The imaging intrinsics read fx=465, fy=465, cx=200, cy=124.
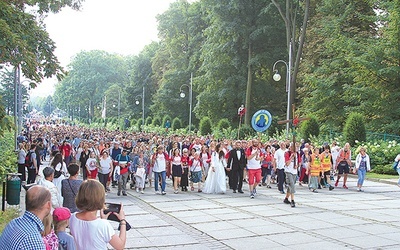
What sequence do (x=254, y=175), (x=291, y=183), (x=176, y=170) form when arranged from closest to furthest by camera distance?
(x=291, y=183) → (x=254, y=175) → (x=176, y=170)

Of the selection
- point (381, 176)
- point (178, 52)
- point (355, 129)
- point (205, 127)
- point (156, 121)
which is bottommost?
point (381, 176)

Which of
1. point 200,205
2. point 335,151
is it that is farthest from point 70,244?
point 335,151

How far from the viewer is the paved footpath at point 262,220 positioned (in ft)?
30.8

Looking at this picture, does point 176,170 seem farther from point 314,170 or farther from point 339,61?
point 339,61

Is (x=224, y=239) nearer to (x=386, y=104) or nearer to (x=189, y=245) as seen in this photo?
(x=189, y=245)

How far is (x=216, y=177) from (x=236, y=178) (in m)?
0.74

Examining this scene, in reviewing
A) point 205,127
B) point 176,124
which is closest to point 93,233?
point 205,127

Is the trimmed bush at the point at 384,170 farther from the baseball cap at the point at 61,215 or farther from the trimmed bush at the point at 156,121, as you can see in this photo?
the trimmed bush at the point at 156,121

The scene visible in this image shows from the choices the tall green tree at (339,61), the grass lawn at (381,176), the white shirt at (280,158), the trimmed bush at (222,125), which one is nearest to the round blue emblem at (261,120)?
the white shirt at (280,158)

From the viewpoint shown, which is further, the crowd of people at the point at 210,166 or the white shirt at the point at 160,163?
the white shirt at the point at 160,163

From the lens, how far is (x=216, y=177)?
1705cm

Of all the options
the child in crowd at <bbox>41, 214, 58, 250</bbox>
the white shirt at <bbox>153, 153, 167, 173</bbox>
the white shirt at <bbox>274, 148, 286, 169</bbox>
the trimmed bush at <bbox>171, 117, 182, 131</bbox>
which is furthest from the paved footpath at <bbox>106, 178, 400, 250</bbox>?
the trimmed bush at <bbox>171, 117, 182, 131</bbox>

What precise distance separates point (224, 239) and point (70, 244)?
→ 17.9ft

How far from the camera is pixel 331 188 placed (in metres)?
18.0
